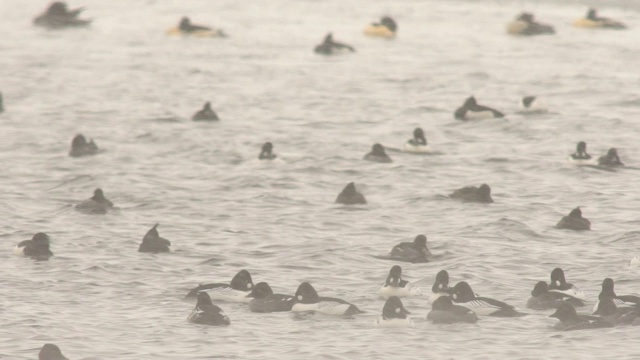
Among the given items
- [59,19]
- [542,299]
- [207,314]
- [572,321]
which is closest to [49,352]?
[207,314]

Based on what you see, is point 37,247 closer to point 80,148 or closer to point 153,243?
point 153,243

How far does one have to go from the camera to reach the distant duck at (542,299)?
70.8 ft

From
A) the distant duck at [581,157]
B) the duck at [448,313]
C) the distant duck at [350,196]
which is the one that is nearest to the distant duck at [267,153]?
the distant duck at [350,196]

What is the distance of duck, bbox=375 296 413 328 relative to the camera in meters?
20.6

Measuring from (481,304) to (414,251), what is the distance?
3192mm

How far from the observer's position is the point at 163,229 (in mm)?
27344

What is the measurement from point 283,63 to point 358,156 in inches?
530

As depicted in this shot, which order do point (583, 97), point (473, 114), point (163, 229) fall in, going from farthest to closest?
point (583, 97) < point (473, 114) < point (163, 229)

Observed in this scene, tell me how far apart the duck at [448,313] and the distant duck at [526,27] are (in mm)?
32254

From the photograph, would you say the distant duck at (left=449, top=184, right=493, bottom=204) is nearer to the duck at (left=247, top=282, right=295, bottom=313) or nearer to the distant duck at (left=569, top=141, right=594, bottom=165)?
the distant duck at (left=569, top=141, right=594, bottom=165)

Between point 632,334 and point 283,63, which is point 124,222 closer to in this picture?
point 632,334

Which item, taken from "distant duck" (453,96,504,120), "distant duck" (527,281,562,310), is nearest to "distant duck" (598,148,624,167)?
"distant duck" (453,96,504,120)

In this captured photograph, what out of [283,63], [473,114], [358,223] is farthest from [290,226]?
[283,63]

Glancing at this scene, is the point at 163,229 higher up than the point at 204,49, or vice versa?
the point at 204,49
